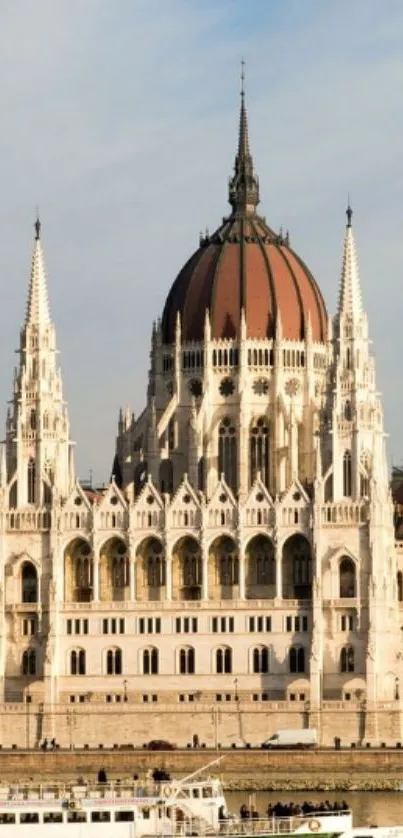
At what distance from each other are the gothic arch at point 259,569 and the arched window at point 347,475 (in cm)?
554

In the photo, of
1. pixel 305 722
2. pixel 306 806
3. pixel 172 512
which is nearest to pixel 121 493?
pixel 172 512

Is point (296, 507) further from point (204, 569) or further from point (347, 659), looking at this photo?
point (347, 659)

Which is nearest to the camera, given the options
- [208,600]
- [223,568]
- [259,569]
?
[208,600]

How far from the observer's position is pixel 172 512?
197m

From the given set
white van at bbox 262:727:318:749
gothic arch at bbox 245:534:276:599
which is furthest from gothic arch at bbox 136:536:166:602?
white van at bbox 262:727:318:749

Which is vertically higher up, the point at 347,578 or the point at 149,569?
the point at 149,569

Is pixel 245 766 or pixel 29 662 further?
pixel 29 662

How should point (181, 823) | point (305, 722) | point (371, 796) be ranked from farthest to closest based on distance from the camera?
1. point (305, 722)
2. point (371, 796)
3. point (181, 823)

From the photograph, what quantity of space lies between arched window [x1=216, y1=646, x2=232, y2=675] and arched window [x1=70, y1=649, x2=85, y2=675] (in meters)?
8.26

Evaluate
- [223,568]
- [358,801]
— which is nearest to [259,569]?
[223,568]

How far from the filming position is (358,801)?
16212cm

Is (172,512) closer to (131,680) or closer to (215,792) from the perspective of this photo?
(131,680)

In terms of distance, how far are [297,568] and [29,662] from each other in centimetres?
1736

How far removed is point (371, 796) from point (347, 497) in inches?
1303
